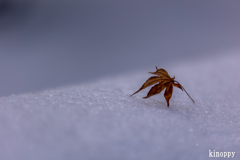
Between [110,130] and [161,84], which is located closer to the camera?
[110,130]

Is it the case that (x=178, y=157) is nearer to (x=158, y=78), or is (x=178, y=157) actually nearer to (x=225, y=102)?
(x=158, y=78)

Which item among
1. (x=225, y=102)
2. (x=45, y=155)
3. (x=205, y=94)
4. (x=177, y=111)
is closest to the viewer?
(x=45, y=155)

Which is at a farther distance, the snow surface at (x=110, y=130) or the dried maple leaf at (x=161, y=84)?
the dried maple leaf at (x=161, y=84)

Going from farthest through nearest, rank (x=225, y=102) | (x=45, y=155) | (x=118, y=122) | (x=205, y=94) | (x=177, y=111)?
(x=205, y=94) → (x=225, y=102) → (x=177, y=111) → (x=118, y=122) → (x=45, y=155)

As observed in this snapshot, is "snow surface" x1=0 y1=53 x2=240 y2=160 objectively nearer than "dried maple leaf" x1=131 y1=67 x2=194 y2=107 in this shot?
Yes

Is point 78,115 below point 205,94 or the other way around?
the other way around

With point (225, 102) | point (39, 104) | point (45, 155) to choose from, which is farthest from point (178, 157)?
point (225, 102)

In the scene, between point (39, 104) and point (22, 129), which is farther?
point (39, 104)

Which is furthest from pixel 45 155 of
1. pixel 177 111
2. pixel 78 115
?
pixel 177 111

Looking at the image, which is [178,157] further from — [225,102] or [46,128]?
[225,102]
